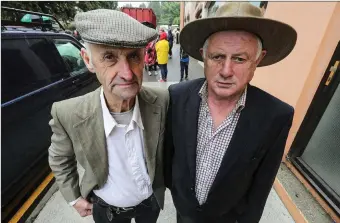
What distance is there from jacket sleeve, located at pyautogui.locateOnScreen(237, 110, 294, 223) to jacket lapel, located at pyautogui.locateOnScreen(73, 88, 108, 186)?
3.24 ft

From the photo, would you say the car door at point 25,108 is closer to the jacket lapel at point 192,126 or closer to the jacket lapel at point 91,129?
the jacket lapel at point 91,129

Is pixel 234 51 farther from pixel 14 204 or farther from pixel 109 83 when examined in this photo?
pixel 14 204

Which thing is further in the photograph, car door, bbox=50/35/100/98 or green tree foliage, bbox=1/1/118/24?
green tree foliage, bbox=1/1/118/24

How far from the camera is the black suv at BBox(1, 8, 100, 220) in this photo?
206cm

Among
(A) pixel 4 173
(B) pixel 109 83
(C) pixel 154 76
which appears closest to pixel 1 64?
(A) pixel 4 173

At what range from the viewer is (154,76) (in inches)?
327

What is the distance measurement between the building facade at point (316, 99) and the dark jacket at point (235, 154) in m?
1.32

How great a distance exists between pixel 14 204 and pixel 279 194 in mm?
3153

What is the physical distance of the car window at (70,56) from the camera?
315 cm

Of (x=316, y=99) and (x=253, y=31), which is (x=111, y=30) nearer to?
(x=253, y=31)

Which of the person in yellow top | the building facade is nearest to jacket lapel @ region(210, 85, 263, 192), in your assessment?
the building facade

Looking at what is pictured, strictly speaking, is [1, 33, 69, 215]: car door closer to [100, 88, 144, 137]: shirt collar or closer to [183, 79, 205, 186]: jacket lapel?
[100, 88, 144, 137]: shirt collar

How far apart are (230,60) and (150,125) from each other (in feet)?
1.96

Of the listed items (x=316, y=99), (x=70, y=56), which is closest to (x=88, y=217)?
(x=70, y=56)
